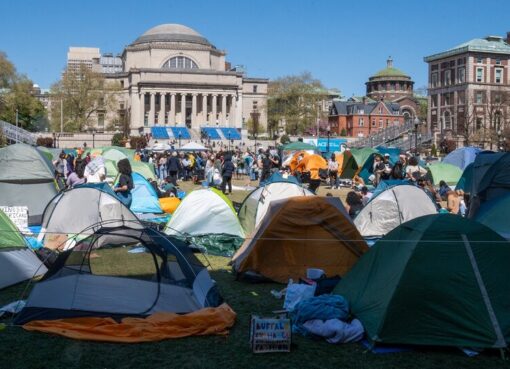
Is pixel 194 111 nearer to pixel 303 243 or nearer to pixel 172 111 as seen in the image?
pixel 172 111

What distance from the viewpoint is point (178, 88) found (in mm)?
85250

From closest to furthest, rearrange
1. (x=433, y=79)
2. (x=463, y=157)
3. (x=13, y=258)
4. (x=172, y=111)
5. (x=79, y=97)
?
(x=13, y=258) → (x=463, y=157) → (x=79, y=97) → (x=433, y=79) → (x=172, y=111)

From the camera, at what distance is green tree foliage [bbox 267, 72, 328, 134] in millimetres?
78312

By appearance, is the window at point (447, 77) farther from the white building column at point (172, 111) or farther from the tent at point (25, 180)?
the tent at point (25, 180)

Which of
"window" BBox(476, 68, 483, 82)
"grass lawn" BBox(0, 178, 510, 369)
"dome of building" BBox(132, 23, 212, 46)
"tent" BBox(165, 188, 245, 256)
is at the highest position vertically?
"dome of building" BBox(132, 23, 212, 46)

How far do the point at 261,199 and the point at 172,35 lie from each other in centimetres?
8437

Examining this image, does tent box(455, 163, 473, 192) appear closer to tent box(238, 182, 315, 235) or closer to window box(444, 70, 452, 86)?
tent box(238, 182, 315, 235)

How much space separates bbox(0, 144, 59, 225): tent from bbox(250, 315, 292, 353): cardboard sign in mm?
9446

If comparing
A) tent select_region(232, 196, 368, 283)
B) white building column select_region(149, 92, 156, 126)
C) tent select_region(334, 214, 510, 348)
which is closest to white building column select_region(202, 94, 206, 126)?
white building column select_region(149, 92, 156, 126)

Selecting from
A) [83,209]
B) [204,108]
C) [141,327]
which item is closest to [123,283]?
[141,327]

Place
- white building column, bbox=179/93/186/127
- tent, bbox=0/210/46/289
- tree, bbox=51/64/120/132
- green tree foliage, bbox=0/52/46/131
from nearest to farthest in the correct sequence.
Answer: tent, bbox=0/210/46/289 → green tree foliage, bbox=0/52/46/131 → tree, bbox=51/64/120/132 → white building column, bbox=179/93/186/127

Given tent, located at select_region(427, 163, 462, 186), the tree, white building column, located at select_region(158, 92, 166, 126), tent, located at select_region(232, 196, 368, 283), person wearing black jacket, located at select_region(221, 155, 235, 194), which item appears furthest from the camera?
white building column, located at select_region(158, 92, 166, 126)

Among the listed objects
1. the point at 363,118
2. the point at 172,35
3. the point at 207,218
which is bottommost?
the point at 207,218

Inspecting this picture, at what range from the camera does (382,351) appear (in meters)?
6.32
